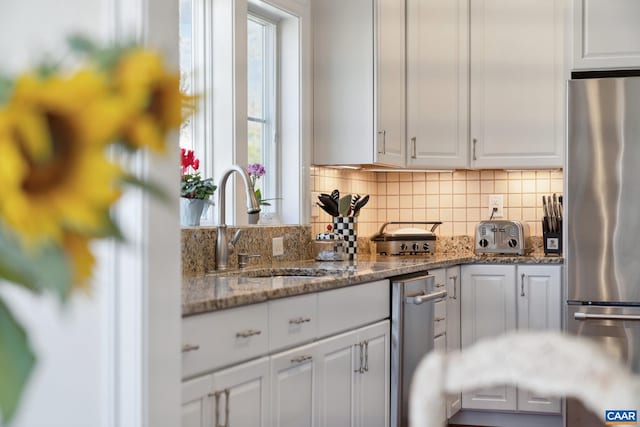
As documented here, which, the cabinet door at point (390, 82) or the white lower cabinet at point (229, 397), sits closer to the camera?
the white lower cabinet at point (229, 397)

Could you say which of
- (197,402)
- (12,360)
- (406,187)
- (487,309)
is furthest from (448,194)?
(12,360)

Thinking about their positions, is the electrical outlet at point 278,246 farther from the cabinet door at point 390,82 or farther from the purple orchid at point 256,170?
the cabinet door at point 390,82

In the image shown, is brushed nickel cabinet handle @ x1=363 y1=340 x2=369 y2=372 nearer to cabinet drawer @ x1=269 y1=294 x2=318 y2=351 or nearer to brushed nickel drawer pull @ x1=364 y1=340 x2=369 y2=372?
brushed nickel drawer pull @ x1=364 y1=340 x2=369 y2=372

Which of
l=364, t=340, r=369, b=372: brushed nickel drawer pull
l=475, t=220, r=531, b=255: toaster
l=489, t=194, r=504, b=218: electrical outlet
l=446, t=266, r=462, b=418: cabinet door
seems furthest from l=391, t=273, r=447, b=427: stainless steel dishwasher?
l=489, t=194, r=504, b=218: electrical outlet

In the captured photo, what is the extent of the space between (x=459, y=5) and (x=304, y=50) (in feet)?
3.14

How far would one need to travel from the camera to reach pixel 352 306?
3293 millimetres

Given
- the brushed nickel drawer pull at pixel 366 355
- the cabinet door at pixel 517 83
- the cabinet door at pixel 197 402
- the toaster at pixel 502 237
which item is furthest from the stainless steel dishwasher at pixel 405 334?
the cabinet door at pixel 197 402

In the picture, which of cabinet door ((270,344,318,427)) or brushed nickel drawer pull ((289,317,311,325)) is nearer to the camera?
cabinet door ((270,344,318,427))

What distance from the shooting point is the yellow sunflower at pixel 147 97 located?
335 mm

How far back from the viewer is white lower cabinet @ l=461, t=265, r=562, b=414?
4.59 m

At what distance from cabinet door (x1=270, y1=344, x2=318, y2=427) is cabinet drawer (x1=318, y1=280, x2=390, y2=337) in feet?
0.47

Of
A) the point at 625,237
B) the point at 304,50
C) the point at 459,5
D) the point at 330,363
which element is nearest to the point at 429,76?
the point at 459,5

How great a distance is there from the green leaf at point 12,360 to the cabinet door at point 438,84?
4.49 meters

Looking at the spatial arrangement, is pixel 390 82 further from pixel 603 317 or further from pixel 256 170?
pixel 603 317
